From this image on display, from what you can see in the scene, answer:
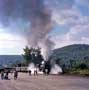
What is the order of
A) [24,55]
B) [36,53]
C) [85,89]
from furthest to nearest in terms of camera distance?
[24,55]
[36,53]
[85,89]

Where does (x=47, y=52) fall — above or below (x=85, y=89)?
above

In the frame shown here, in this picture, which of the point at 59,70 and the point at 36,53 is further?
the point at 36,53

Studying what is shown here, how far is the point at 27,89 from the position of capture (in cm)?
4206

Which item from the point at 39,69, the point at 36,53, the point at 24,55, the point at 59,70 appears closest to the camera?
the point at 59,70

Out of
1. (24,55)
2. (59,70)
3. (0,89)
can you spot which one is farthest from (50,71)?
(24,55)

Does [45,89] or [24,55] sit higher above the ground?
[24,55]

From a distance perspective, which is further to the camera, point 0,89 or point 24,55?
point 24,55

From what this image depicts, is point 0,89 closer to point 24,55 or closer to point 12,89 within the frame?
point 12,89

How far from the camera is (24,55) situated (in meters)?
168

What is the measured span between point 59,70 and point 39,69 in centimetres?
855

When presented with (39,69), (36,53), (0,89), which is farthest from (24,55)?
(0,89)

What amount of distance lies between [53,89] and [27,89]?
3.21m

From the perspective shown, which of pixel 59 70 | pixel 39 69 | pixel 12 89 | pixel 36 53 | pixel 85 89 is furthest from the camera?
pixel 36 53

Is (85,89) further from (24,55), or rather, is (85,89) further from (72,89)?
(24,55)
